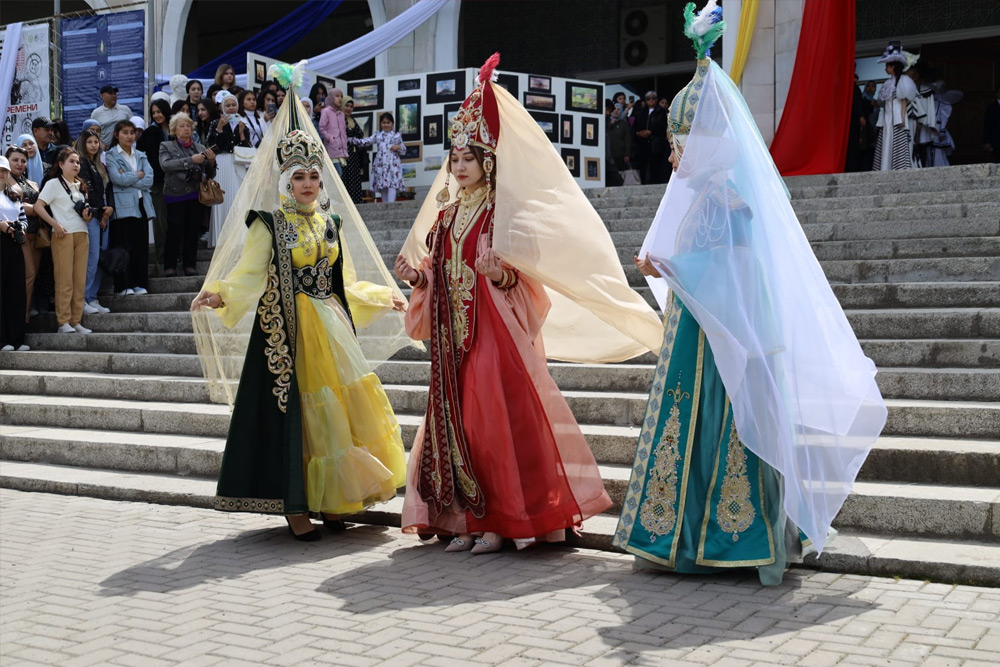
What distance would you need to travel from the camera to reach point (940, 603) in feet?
13.6

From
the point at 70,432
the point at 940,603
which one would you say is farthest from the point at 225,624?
the point at 70,432

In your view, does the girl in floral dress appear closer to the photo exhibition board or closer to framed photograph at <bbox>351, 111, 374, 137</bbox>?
the photo exhibition board

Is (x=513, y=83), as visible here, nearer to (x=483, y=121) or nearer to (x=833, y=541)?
(x=483, y=121)

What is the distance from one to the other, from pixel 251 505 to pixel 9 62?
381 inches

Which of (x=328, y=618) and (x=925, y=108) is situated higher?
(x=925, y=108)

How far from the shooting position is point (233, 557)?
17.4 ft

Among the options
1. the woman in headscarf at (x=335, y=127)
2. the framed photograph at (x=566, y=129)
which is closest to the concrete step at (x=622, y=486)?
the woman in headscarf at (x=335, y=127)

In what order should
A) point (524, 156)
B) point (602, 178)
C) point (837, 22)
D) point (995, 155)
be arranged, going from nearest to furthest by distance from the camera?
point (524, 156), point (837, 22), point (995, 155), point (602, 178)

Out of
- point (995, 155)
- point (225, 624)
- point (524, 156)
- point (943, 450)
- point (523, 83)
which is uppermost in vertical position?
point (523, 83)

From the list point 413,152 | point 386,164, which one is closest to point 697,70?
point 386,164

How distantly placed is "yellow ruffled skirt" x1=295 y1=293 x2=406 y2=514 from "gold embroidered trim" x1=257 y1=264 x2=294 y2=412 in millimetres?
63

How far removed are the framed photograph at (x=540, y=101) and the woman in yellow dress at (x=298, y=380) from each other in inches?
366

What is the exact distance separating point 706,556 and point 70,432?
17.9 ft

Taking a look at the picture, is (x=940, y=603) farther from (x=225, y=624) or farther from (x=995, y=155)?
(x=995, y=155)
